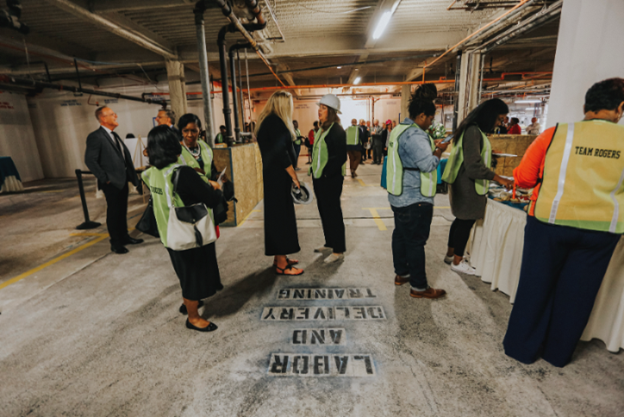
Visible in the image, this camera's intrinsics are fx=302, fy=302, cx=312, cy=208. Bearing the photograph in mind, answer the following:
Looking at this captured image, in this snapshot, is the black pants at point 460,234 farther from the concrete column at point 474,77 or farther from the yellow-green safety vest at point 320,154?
the concrete column at point 474,77

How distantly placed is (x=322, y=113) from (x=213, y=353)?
2354mm

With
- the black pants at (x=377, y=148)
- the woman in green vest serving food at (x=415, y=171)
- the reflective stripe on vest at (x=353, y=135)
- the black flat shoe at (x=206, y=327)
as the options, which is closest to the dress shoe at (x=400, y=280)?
the woman in green vest serving food at (x=415, y=171)

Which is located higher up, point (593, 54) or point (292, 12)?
point (292, 12)

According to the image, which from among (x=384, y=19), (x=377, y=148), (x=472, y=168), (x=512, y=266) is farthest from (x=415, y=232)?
(x=377, y=148)

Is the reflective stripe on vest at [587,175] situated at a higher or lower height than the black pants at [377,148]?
higher

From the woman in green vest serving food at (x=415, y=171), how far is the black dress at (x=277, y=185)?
95cm

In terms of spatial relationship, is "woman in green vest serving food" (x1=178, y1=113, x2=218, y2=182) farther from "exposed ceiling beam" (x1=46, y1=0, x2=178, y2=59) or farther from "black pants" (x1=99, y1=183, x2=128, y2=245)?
"exposed ceiling beam" (x1=46, y1=0, x2=178, y2=59)

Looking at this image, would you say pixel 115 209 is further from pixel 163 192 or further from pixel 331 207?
pixel 331 207

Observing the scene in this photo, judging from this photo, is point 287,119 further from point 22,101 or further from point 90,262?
point 22,101

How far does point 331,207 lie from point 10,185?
10.7 meters

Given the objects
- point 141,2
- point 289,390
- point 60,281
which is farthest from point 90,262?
point 141,2

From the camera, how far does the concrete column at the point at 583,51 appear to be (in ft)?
8.14

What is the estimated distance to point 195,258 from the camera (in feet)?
7.19

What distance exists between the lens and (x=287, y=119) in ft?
9.09
